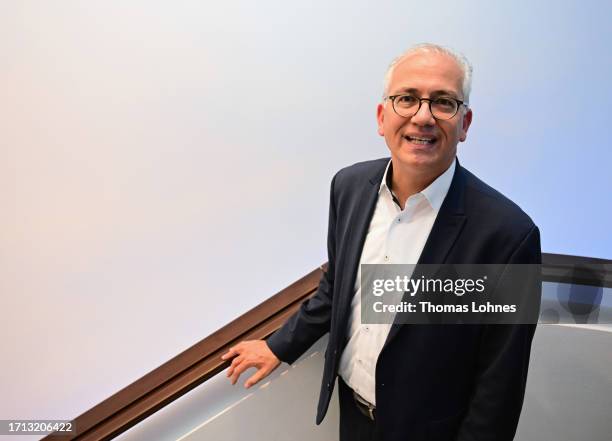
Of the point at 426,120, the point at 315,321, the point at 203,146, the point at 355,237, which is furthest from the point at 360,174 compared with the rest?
the point at 203,146

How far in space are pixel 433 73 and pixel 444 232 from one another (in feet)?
1.16

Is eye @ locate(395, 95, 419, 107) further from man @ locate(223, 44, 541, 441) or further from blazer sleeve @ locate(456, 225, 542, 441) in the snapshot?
blazer sleeve @ locate(456, 225, 542, 441)

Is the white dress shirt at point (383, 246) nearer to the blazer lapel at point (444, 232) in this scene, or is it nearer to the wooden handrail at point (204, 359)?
the blazer lapel at point (444, 232)

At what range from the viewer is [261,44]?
1453mm

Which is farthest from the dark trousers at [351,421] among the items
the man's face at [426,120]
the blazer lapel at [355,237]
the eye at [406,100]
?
the eye at [406,100]

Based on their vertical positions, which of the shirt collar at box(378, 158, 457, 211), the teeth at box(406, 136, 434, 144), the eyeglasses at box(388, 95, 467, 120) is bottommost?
the shirt collar at box(378, 158, 457, 211)

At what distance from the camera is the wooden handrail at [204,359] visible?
1.38m

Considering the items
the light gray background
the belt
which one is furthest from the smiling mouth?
the belt

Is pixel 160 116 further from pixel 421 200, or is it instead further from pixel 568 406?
pixel 568 406

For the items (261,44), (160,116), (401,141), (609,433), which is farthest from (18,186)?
(609,433)

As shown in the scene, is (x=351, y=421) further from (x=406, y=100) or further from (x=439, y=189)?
(x=406, y=100)

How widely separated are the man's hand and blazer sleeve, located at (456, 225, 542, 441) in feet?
1.77

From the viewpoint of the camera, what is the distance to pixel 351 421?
125cm

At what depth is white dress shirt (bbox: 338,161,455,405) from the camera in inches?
41.7
